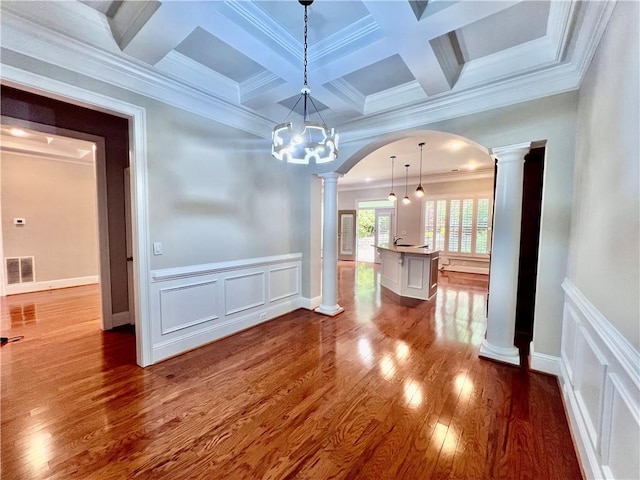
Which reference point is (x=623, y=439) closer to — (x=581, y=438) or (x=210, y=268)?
(x=581, y=438)

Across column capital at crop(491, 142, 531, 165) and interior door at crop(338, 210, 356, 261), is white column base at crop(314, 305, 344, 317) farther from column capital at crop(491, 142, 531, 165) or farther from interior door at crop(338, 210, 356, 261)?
interior door at crop(338, 210, 356, 261)

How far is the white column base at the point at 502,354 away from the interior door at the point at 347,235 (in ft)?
25.7

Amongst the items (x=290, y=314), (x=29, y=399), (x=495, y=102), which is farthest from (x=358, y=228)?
(x=29, y=399)

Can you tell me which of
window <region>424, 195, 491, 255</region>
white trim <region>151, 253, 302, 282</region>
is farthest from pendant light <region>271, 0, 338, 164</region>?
window <region>424, 195, 491, 255</region>

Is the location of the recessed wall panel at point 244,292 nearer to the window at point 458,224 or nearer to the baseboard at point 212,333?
the baseboard at point 212,333

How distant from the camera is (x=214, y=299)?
321cm

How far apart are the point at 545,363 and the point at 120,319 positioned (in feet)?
17.0

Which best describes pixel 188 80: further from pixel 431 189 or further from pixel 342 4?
pixel 431 189

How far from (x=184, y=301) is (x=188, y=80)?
235cm

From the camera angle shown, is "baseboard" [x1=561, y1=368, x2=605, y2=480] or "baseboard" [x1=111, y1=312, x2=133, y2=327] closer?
"baseboard" [x1=561, y1=368, x2=605, y2=480]

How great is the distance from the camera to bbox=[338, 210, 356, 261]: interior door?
10.6m

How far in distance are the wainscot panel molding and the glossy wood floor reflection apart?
206 millimetres

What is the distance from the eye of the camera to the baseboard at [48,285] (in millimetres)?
5169

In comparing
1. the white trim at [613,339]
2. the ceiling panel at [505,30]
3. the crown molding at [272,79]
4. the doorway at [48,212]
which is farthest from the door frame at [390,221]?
the doorway at [48,212]
